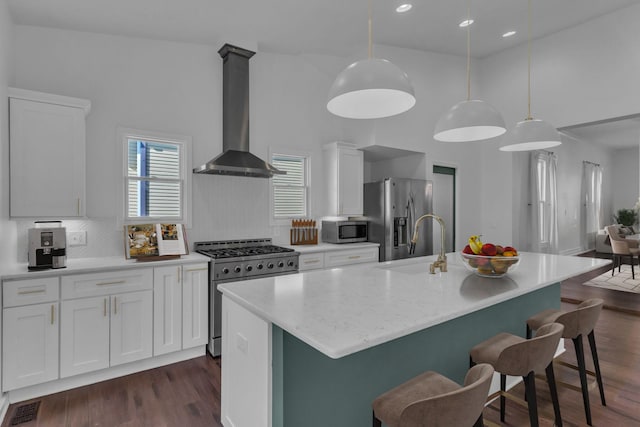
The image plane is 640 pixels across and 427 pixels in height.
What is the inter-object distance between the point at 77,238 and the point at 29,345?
973 mm

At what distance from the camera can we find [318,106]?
4.83 m

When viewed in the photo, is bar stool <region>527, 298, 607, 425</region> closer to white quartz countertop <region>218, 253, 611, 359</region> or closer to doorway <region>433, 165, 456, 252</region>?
white quartz countertop <region>218, 253, 611, 359</region>

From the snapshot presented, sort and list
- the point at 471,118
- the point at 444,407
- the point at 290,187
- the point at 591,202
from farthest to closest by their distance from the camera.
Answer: the point at 591,202
the point at 290,187
the point at 471,118
the point at 444,407

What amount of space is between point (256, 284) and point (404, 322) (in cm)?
93

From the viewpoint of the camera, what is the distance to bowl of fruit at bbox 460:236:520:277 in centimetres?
212

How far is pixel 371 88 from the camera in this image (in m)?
1.64

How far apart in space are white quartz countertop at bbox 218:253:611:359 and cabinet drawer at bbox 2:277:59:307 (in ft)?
5.16

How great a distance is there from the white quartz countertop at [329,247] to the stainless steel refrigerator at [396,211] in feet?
0.67

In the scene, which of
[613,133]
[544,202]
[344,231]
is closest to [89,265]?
[344,231]

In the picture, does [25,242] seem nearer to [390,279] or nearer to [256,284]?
[256,284]

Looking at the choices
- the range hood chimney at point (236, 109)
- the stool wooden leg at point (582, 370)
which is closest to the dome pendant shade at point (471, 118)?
Answer: the stool wooden leg at point (582, 370)

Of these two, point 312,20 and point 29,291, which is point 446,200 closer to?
point 312,20

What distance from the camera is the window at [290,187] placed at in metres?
4.50

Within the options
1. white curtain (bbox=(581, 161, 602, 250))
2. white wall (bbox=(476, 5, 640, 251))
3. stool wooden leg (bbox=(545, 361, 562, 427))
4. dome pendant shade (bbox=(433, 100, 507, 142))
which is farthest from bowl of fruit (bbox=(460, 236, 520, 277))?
white curtain (bbox=(581, 161, 602, 250))
